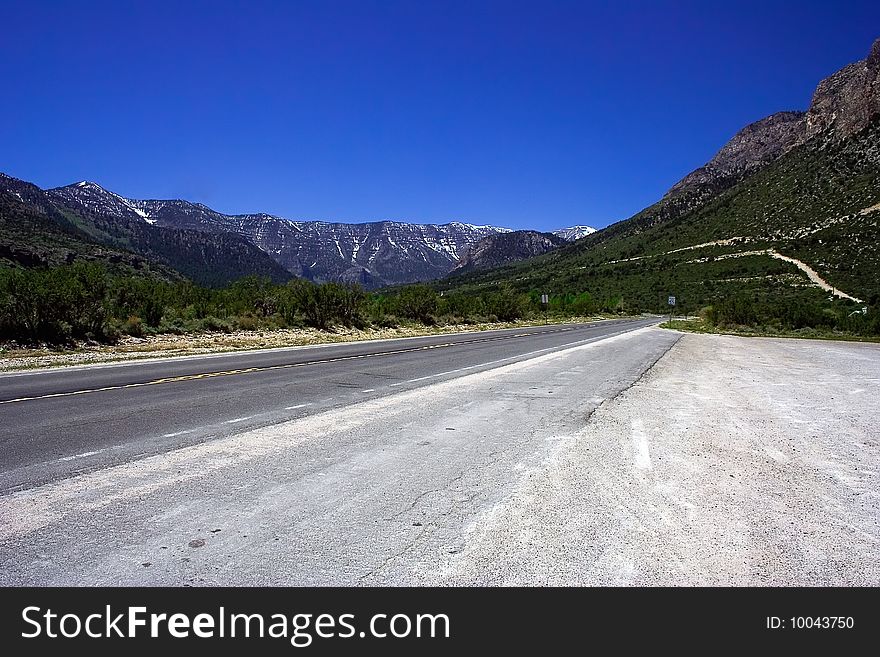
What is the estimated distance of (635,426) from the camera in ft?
26.8

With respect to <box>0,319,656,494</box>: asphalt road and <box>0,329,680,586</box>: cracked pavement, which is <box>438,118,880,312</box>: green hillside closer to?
<box>0,319,656,494</box>: asphalt road

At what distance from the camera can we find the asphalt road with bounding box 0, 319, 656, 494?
6214 mm

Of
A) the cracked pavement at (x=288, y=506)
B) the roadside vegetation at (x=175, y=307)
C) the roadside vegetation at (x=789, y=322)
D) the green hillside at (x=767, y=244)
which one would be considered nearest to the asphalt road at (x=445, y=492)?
the cracked pavement at (x=288, y=506)

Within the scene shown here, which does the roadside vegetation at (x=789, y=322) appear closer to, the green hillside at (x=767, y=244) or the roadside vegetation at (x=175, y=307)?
the green hillside at (x=767, y=244)

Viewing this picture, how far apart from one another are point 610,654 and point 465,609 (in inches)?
31.4

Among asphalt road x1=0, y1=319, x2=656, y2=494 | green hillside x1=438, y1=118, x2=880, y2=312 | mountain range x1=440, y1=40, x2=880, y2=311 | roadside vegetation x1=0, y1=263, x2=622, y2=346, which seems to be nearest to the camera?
asphalt road x1=0, y1=319, x2=656, y2=494

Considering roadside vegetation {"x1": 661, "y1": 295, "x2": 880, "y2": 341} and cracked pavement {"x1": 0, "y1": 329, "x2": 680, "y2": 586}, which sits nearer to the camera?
cracked pavement {"x1": 0, "y1": 329, "x2": 680, "y2": 586}

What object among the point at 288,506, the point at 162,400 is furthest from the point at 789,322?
the point at 288,506

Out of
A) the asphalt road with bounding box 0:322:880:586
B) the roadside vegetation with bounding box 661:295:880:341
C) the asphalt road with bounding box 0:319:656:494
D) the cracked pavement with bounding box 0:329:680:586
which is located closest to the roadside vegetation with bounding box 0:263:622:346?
the asphalt road with bounding box 0:319:656:494

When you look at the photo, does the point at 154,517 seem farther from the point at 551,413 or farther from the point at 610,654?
the point at 551,413

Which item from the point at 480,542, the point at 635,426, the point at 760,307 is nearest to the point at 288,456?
the point at 480,542

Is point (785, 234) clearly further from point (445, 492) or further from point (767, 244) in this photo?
point (445, 492)

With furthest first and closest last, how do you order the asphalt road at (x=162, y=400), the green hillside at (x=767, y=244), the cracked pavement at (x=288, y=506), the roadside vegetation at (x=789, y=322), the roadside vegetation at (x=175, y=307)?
the green hillside at (x=767, y=244)
the roadside vegetation at (x=789, y=322)
the roadside vegetation at (x=175, y=307)
the asphalt road at (x=162, y=400)
the cracked pavement at (x=288, y=506)

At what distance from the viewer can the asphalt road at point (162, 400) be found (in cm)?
621
